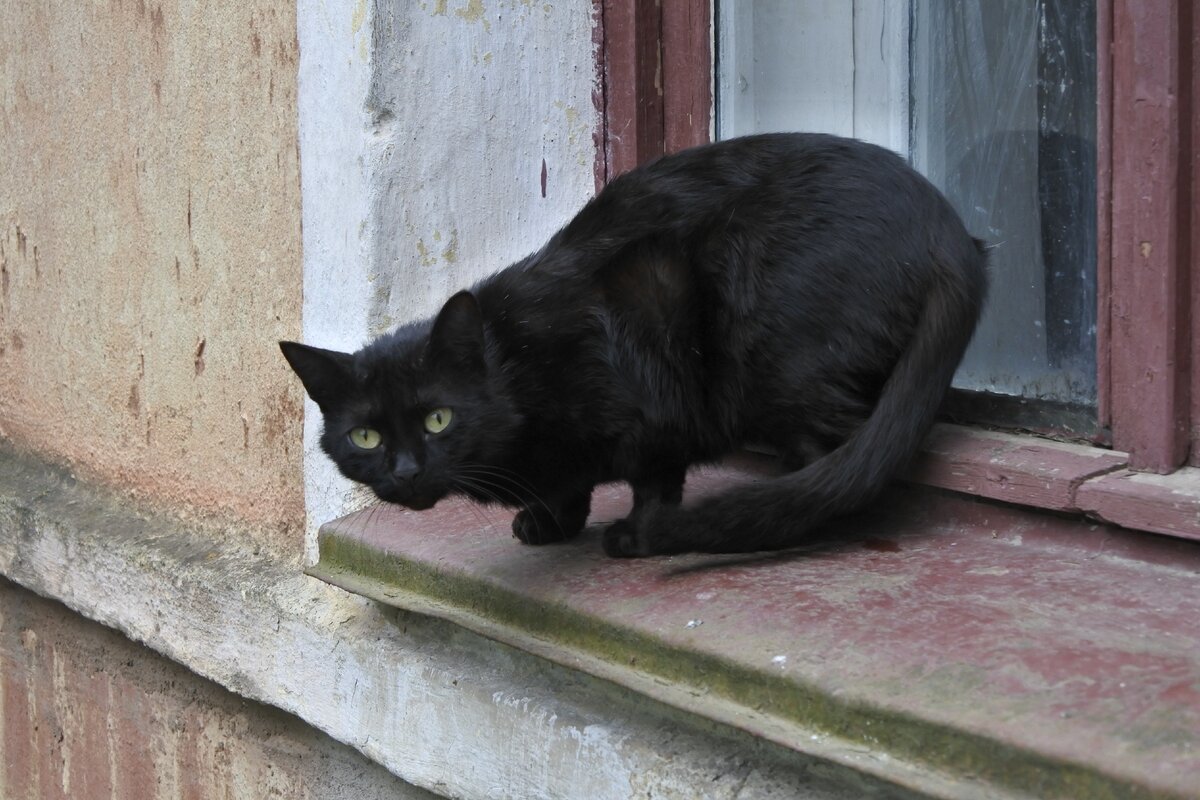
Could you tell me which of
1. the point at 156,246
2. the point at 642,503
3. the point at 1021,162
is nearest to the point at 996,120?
the point at 1021,162

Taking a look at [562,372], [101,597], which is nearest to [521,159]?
[562,372]

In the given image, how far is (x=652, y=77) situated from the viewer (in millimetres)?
2406

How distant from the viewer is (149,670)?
9.29ft

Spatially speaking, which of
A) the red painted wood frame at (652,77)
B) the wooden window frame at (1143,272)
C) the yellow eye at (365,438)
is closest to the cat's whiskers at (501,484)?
the yellow eye at (365,438)

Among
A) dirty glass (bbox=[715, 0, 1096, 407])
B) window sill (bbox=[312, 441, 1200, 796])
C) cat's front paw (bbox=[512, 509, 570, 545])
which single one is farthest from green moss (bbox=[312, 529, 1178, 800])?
dirty glass (bbox=[715, 0, 1096, 407])

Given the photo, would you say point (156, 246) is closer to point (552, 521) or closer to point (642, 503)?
point (552, 521)

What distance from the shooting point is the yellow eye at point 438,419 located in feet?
5.97

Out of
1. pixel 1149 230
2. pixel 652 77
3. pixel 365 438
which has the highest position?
pixel 652 77

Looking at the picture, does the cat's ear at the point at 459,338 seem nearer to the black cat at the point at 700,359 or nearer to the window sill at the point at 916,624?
the black cat at the point at 700,359

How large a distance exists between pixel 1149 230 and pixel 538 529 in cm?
94

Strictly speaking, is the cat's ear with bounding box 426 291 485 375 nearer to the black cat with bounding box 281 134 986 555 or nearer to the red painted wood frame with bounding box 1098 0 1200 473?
the black cat with bounding box 281 134 986 555

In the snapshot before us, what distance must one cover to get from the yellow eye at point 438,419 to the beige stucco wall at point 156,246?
2.23ft

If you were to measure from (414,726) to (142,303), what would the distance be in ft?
4.00

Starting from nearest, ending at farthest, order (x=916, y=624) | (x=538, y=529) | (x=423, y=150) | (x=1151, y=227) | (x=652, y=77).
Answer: (x=916, y=624) < (x=1151, y=227) < (x=538, y=529) < (x=423, y=150) < (x=652, y=77)
